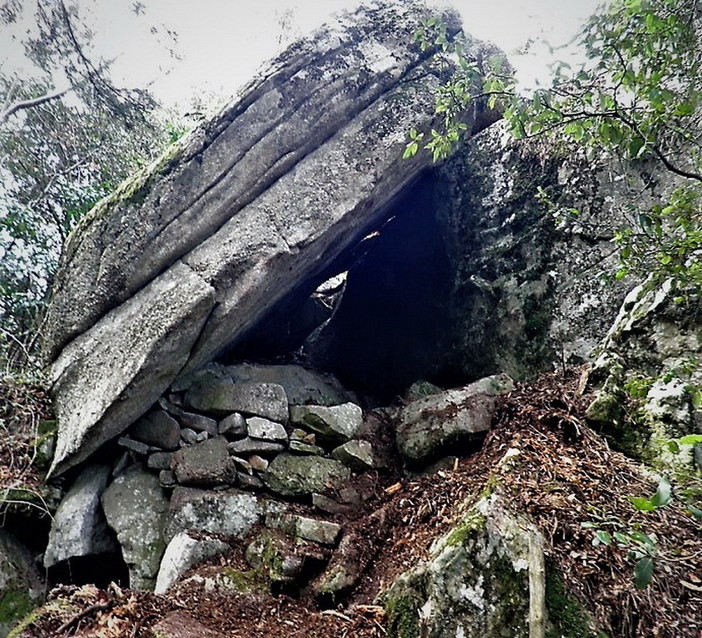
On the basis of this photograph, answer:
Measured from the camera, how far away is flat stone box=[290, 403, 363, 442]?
5.22 meters

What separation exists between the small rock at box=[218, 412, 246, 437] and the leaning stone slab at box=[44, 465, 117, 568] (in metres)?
1.42

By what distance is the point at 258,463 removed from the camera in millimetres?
4910

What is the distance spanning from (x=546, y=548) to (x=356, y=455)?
2.83m

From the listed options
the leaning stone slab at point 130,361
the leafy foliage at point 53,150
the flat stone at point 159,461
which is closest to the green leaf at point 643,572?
the leaning stone slab at point 130,361

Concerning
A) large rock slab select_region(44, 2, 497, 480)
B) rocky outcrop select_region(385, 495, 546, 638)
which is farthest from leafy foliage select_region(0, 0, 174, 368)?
rocky outcrop select_region(385, 495, 546, 638)

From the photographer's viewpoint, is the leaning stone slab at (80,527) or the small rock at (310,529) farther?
the leaning stone slab at (80,527)

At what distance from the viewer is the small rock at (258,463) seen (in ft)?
16.0

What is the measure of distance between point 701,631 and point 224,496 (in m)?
3.91

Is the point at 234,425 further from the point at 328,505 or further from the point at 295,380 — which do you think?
the point at 328,505

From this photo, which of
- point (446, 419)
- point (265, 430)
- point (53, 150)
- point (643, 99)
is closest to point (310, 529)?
point (265, 430)

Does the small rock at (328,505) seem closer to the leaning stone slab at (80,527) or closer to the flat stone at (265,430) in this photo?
the flat stone at (265,430)

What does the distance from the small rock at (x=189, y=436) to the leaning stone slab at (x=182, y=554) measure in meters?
1.05

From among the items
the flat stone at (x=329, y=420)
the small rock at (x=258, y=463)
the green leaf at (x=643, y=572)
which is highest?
the flat stone at (x=329, y=420)

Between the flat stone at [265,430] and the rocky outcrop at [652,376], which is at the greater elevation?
the rocky outcrop at [652,376]
